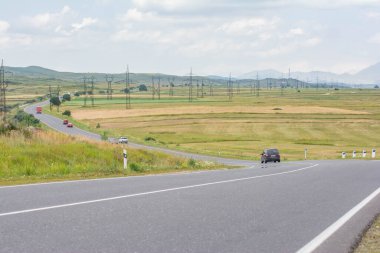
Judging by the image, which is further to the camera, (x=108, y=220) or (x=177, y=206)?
(x=177, y=206)

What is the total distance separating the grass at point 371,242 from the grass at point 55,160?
939 cm

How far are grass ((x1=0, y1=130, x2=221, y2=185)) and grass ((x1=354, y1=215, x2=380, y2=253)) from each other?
9.39 metres

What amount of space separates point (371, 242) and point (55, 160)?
14504 mm

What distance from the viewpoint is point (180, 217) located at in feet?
30.2

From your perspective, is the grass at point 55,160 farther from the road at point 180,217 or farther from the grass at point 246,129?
the grass at point 246,129

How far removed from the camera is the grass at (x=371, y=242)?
7512mm

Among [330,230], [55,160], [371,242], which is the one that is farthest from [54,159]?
[371,242]

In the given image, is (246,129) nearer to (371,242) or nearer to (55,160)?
(55,160)

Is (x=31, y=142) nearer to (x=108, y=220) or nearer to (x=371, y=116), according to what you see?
(x=108, y=220)

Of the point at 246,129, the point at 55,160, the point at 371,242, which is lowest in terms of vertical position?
the point at 246,129

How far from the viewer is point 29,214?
9.00 m

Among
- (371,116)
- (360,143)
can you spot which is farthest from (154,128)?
(371,116)

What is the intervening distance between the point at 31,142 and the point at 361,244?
16888 millimetres

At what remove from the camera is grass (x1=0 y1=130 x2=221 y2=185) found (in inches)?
701
